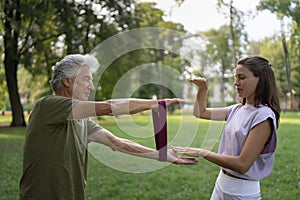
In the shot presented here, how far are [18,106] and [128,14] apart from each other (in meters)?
7.76

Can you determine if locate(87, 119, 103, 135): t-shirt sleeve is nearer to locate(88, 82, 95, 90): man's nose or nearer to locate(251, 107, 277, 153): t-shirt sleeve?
locate(88, 82, 95, 90): man's nose

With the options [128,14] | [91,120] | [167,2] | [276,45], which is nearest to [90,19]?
[128,14]

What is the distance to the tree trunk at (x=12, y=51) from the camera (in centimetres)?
2056

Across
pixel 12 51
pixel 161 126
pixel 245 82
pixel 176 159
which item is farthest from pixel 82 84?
pixel 12 51

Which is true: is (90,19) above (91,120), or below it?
above

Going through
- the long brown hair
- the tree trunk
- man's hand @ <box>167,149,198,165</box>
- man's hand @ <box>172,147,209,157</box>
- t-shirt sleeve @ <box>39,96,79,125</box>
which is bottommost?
man's hand @ <box>167,149,198,165</box>

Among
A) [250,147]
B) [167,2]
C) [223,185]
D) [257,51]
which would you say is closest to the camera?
[250,147]

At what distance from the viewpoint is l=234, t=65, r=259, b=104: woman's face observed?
2.53m

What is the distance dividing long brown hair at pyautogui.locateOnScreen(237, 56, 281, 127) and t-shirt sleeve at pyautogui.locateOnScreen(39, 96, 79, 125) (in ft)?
3.50

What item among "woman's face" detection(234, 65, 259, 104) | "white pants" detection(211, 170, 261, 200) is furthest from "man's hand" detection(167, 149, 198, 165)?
"woman's face" detection(234, 65, 259, 104)

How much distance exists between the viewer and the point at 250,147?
2.43 meters

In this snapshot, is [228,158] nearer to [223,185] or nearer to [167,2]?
[223,185]

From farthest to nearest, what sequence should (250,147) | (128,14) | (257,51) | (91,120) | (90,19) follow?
(257,51) → (128,14) → (90,19) → (91,120) → (250,147)

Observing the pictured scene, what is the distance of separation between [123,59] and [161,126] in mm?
9582
